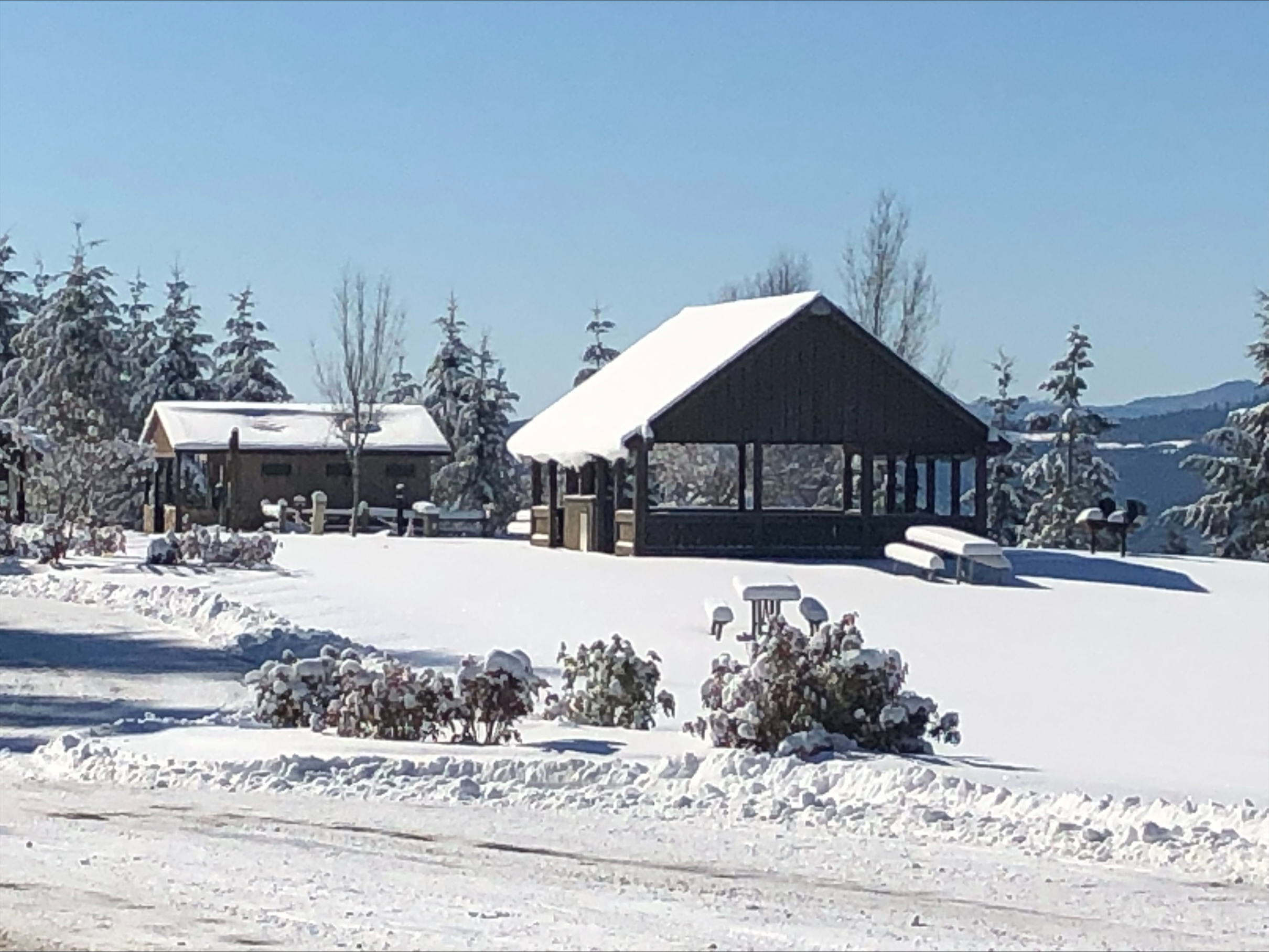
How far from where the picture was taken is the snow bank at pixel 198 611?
2327 cm

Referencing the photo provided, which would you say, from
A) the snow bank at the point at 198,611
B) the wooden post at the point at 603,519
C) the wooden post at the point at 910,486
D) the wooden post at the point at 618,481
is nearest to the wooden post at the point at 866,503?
the wooden post at the point at 910,486

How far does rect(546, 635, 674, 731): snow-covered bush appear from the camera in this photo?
16.4 metres

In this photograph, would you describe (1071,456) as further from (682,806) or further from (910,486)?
(682,806)

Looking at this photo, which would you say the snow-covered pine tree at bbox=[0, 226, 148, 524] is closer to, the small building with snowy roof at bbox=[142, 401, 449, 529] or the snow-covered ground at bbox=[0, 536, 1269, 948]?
the small building with snowy roof at bbox=[142, 401, 449, 529]

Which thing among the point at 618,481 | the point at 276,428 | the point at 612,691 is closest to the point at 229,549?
the point at 618,481

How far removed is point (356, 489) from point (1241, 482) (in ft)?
76.8

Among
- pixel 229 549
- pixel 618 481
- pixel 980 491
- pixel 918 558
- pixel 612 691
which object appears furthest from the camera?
pixel 980 491

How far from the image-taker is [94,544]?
131 feet

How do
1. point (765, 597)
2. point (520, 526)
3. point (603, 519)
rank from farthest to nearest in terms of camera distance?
1. point (520, 526)
2. point (603, 519)
3. point (765, 597)

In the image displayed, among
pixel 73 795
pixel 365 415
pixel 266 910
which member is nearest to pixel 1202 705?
pixel 73 795

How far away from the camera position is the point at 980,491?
40.0m

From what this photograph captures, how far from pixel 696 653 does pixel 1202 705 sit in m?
6.26

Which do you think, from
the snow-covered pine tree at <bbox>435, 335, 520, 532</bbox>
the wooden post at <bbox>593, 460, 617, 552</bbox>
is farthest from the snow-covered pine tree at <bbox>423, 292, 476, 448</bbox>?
the wooden post at <bbox>593, 460, 617, 552</bbox>

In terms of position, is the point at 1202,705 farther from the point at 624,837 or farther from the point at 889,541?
the point at 889,541
